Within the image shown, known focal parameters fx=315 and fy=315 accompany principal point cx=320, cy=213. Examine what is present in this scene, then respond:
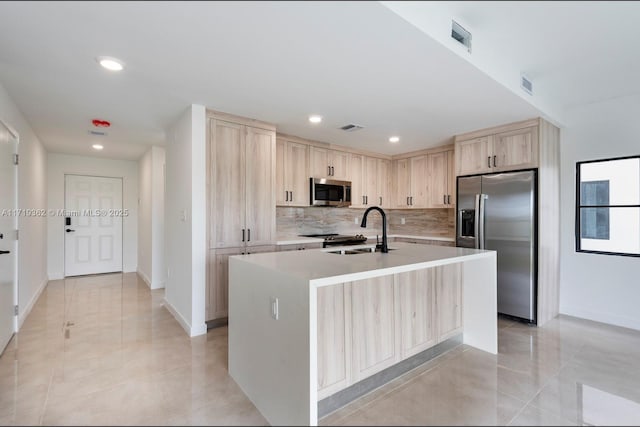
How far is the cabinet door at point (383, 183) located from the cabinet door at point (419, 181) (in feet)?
1.50

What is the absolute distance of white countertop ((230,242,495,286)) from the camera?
5.61ft

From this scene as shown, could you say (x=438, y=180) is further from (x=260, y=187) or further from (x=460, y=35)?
(x=460, y=35)

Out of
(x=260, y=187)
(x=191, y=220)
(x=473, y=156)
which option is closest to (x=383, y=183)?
(x=473, y=156)

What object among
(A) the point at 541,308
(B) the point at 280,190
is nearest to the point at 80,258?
(B) the point at 280,190

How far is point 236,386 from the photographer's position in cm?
221

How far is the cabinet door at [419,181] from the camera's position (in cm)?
523

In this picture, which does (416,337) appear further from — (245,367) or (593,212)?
(593,212)

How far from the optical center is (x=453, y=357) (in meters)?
2.64

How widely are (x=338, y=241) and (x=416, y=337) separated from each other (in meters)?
2.24

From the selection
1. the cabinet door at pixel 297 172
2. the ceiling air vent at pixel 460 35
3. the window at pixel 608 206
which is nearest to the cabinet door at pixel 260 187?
the cabinet door at pixel 297 172

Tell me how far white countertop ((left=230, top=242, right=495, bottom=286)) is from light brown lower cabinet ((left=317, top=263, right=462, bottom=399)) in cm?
14

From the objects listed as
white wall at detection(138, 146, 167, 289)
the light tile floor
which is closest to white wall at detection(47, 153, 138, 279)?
white wall at detection(138, 146, 167, 289)

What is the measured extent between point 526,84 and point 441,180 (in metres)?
2.23

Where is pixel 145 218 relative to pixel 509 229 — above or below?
above
